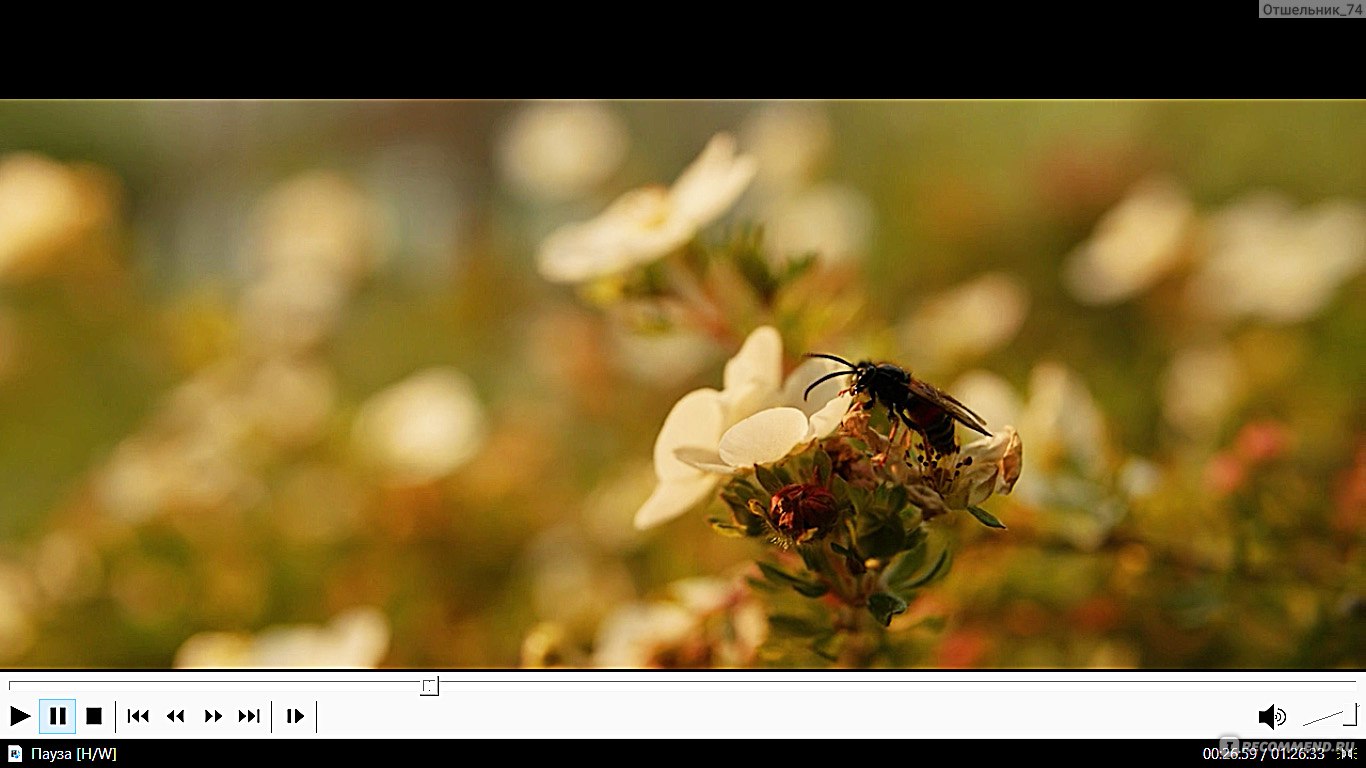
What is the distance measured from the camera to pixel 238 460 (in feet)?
2.82

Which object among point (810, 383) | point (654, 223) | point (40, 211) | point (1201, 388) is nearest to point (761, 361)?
point (810, 383)

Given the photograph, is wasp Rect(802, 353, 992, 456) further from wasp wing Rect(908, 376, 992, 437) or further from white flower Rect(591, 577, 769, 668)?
white flower Rect(591, 577, 769, 668)

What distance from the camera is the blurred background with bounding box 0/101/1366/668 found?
53 centimetres

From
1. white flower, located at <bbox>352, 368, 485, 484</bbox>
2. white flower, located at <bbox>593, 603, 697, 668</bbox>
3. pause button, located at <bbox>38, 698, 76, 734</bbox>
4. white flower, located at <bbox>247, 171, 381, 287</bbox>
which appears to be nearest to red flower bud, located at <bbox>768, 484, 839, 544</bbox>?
white flower, located at <bbox>593, 603, 697, 668</bbox>

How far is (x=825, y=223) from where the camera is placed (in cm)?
104

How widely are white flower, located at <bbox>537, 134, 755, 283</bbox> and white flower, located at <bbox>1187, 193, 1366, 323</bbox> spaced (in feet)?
1.61

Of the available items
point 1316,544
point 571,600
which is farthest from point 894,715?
point 571,600

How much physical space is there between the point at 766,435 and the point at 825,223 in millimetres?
691

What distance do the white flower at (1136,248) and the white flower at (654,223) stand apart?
19.0 inches

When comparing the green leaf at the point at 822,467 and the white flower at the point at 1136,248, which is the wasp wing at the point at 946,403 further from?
the white flower at the point at 1136,248

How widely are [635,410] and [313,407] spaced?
275mm

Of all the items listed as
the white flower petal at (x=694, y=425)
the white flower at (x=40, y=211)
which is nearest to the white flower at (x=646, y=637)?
the white flower petal at (x=694, y=425)

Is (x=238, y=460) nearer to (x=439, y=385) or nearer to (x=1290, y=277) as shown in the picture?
(x=439, y=385)

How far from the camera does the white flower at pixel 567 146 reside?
1164 millimetres
